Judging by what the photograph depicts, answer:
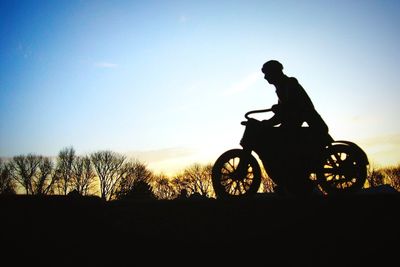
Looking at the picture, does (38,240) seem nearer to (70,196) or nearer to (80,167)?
(70,196)

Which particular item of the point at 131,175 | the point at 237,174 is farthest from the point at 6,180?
the point at 237,174

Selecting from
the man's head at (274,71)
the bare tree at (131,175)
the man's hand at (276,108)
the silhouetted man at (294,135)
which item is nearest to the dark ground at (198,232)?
the silhouetted man at (294,135)

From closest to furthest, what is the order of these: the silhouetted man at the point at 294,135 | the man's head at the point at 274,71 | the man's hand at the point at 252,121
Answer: the silhouetted man at the point at 294,135 → the man's hand at the point at 252,121 → the man's head at the point at 274,71

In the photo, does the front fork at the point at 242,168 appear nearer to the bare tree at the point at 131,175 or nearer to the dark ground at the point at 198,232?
the dark ground at the point at 198,232

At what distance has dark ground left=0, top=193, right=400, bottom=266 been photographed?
6.78ft

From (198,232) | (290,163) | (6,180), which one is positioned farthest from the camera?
(6,180)

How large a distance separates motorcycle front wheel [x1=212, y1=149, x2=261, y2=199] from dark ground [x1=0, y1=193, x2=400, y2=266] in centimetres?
156

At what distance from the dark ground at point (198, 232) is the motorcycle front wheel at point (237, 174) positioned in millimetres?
1558

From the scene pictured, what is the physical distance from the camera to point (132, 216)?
283 cm

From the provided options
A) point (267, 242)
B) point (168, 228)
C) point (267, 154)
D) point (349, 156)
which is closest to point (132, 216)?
point (168, 228)

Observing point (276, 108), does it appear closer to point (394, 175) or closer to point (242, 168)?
point (242, 168)

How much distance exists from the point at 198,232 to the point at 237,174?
2.36 meters

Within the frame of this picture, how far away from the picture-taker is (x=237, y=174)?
4785 millimetres

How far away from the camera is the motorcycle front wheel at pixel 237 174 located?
4727 millimetres
